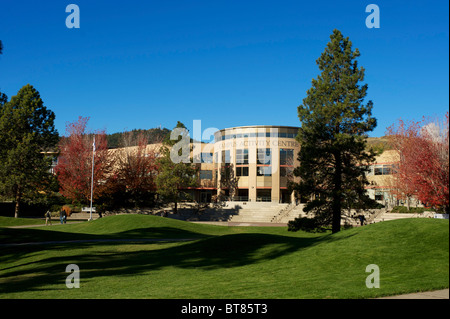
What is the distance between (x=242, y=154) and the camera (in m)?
73.2

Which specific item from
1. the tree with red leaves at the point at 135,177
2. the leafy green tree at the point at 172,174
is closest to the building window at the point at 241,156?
the leafy green tree at the point at 172,174

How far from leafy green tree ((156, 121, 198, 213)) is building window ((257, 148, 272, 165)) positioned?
16.2m

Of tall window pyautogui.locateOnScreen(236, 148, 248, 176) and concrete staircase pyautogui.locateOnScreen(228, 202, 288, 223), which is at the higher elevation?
tall window pyautogui.locateOnScreen(236, 148, 248, 176)

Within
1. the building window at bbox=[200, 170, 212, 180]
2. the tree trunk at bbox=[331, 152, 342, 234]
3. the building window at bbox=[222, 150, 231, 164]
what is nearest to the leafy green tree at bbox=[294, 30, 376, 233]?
the tree trunk at bbox=[331, 152, 342, 234]

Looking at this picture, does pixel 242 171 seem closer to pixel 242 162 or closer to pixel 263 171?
pixel 242 162

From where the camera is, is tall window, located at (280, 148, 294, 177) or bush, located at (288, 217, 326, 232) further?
tall window, located at (280, 148, 294, 177)

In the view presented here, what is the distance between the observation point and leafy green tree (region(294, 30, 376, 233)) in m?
31.0

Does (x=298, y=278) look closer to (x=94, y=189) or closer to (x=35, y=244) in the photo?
(x=35, y=244)

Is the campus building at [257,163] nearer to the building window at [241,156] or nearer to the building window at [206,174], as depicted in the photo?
the building window at [241,156]

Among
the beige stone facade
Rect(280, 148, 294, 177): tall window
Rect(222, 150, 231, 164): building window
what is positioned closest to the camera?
Rect(280, 148, 294, 177): tall window

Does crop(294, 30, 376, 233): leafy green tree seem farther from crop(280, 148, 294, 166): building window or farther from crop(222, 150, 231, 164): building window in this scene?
crop(222, 150, 231, 164): building window

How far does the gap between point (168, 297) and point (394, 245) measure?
25.7 ft

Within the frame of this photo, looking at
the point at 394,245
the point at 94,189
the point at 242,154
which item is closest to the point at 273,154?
the point at 242,154
